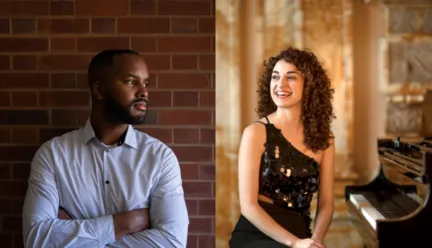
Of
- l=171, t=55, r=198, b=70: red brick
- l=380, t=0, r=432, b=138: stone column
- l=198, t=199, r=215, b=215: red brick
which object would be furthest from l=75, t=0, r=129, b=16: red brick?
l=380, t=0, r=432, b=138: stone column

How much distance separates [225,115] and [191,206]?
47cm

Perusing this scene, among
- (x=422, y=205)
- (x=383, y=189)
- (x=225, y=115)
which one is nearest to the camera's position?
(x=422, y=205)

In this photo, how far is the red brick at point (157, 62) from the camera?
2676 millimetres

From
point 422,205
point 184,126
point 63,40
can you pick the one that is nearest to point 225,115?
point 184,126

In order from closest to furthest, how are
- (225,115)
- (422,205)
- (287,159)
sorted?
(422,205) → (287,159) → (225,115)

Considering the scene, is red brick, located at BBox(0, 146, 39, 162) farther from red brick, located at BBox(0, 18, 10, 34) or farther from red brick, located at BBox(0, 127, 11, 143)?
red brick, located at BBox(0, 18, 10, 34)

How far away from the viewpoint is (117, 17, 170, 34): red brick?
105 inches

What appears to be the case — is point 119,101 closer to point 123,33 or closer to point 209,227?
point 123,33

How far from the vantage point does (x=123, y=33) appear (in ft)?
8.80

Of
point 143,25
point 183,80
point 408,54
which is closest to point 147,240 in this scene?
point 183,80

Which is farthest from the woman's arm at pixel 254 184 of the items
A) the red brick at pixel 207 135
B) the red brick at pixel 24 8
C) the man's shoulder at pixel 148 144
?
the red brick at pixel 24 8

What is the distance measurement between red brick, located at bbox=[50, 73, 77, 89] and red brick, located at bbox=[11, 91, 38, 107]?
12cm

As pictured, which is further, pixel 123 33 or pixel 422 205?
pixel 123 33

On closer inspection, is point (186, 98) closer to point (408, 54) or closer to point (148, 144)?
point (148, 144)
